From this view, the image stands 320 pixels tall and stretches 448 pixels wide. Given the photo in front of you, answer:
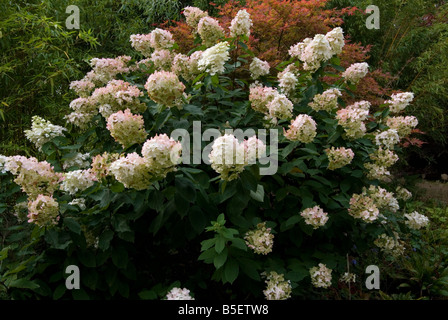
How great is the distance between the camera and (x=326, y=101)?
95.7 inches

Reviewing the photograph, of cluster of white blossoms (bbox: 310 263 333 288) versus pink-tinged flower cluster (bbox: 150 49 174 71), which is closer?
cluster of white blossoms (bbox: 310 263 333 288)

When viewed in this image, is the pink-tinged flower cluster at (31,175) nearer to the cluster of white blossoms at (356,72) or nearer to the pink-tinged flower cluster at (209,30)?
the pink-tinged flower cluster at (209,30)

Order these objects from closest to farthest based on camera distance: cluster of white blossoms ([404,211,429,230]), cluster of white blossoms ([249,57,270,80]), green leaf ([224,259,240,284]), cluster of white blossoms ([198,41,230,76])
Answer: green leaf ([224,259,240,284]) < cluster of white blossoms ([198,41,230,76]) < cluster of white blossoms ([249,57,270,80]) < cluster of white blossoms ([404,211,429,230])

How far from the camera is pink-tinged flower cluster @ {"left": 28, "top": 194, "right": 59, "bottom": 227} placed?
176 centimetres

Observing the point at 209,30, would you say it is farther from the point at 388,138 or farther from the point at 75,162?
the point at 388,138

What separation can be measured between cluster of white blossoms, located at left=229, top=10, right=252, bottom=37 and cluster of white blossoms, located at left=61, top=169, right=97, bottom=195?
1.38 metres

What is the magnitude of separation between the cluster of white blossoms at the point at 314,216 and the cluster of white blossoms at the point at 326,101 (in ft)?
2.32

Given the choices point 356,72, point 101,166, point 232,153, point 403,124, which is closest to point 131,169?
point 101,166

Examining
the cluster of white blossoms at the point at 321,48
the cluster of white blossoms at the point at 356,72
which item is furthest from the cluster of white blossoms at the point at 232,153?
the cluster of white blossoms at the point at 356,72

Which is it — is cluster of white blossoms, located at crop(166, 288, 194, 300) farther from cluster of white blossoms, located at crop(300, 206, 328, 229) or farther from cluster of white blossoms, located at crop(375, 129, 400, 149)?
cluster of white blossoms, located at crop(375, 129, 400, 149)

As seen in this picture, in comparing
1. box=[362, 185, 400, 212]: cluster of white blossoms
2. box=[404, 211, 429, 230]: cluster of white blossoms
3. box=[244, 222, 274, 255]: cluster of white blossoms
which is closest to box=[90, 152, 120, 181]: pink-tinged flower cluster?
box=[244, 222, 274, 255]: cluster of white blossoms

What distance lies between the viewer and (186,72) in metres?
2.70

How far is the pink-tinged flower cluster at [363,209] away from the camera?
221 centimetres
